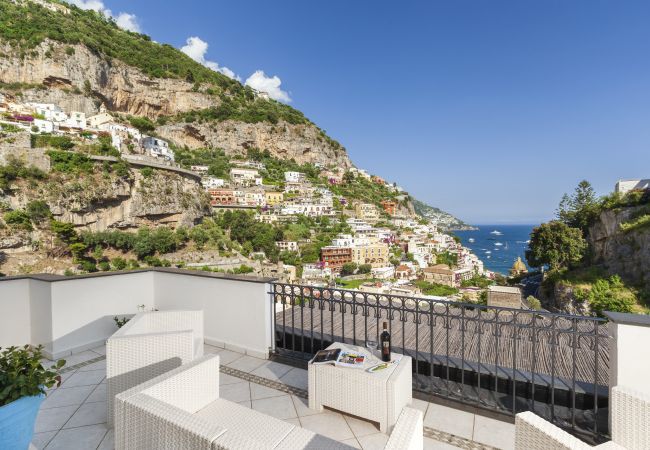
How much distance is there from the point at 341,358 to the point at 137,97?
67606 millimetres

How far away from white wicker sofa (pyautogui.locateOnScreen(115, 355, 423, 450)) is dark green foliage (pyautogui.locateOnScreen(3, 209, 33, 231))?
31.0m

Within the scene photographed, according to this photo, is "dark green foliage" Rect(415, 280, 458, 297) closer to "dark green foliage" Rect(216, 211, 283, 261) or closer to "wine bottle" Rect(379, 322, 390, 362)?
"dark green foliage" Rect(216, 211, 283, 261)

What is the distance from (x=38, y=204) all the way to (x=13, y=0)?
1911 inches

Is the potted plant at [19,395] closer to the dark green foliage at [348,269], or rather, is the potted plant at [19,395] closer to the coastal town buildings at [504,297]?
the coastal town buildings at [504,297]

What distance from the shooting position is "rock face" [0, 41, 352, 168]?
39500mm

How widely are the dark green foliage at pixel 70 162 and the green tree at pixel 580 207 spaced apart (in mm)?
47381

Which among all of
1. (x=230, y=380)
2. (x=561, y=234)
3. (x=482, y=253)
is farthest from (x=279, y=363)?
(x=482, y=253)

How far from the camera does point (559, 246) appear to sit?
74.4 ft

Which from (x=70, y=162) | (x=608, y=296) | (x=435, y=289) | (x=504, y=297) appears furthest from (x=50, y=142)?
(x=435, y=289)

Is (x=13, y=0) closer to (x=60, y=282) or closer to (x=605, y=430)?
(x=60, y=282)

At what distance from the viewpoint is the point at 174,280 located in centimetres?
452

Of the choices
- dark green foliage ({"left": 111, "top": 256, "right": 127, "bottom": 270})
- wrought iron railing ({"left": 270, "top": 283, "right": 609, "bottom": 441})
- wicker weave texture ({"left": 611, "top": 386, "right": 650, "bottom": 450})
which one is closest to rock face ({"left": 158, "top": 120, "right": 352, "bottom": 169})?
dark green foliage ({"left": 111, "top": 256, "right": 127, "bottom": 270})

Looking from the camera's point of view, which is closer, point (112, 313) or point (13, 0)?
point (112, 313)

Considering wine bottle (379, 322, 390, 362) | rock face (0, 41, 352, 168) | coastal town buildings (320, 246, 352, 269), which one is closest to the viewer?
wine bottle (379, 322, 390, 362)
